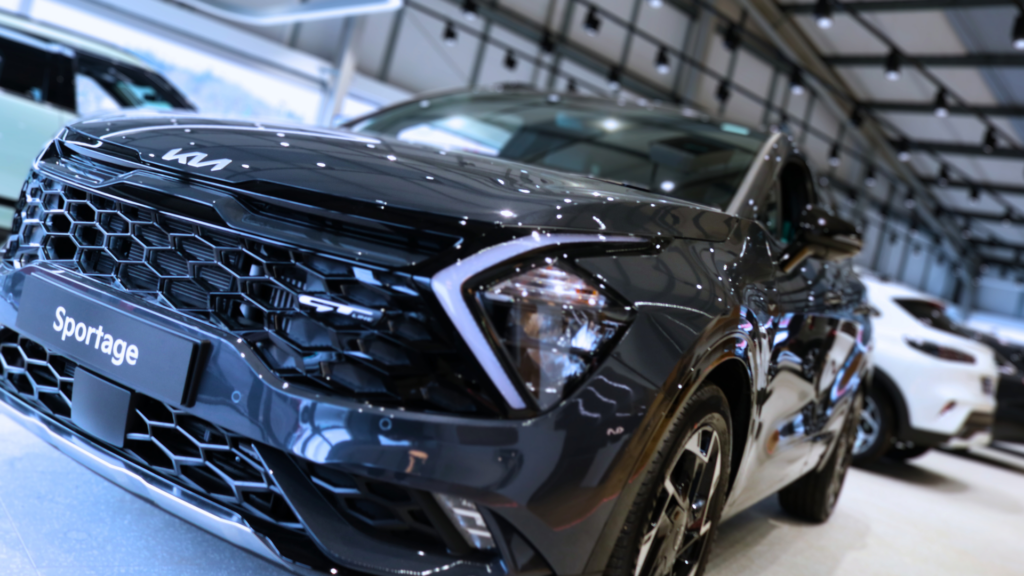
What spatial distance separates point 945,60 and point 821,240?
17.2 m

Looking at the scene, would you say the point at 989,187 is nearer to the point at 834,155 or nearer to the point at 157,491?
the point at 834,155

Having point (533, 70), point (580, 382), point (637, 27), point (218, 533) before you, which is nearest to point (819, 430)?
point (580, 382)

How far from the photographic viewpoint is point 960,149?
21.1 m

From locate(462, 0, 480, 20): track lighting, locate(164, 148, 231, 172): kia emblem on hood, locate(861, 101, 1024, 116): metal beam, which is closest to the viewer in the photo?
locate(164, 148, 231, 172): kia emblem on hood

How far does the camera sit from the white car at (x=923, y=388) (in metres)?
5.21

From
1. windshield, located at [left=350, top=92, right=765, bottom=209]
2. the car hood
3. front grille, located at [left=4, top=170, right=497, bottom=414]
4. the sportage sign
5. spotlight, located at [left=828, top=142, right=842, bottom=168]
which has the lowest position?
the sportage sign

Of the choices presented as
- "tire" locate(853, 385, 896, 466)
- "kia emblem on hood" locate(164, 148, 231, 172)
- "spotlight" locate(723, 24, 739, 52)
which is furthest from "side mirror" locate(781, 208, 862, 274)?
"spotlight" locate(723, 24, 739, 52)

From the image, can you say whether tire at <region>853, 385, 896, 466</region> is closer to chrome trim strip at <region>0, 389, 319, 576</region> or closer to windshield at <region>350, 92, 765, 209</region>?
windshield at <region>350, 92, 765, 209</region>

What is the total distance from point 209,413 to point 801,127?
70.1 feet

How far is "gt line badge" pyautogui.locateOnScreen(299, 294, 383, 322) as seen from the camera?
1.26 meters

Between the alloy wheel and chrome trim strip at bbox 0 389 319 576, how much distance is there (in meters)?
0.63

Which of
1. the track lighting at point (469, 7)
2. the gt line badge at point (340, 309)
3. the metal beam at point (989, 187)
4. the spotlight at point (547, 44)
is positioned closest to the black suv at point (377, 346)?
the gt line badge at point (340, 309)

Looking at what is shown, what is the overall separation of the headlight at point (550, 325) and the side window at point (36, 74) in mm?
3913

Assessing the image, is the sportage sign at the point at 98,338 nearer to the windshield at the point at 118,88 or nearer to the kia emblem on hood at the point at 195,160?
the kia emblem on hood at the point at 195,160
